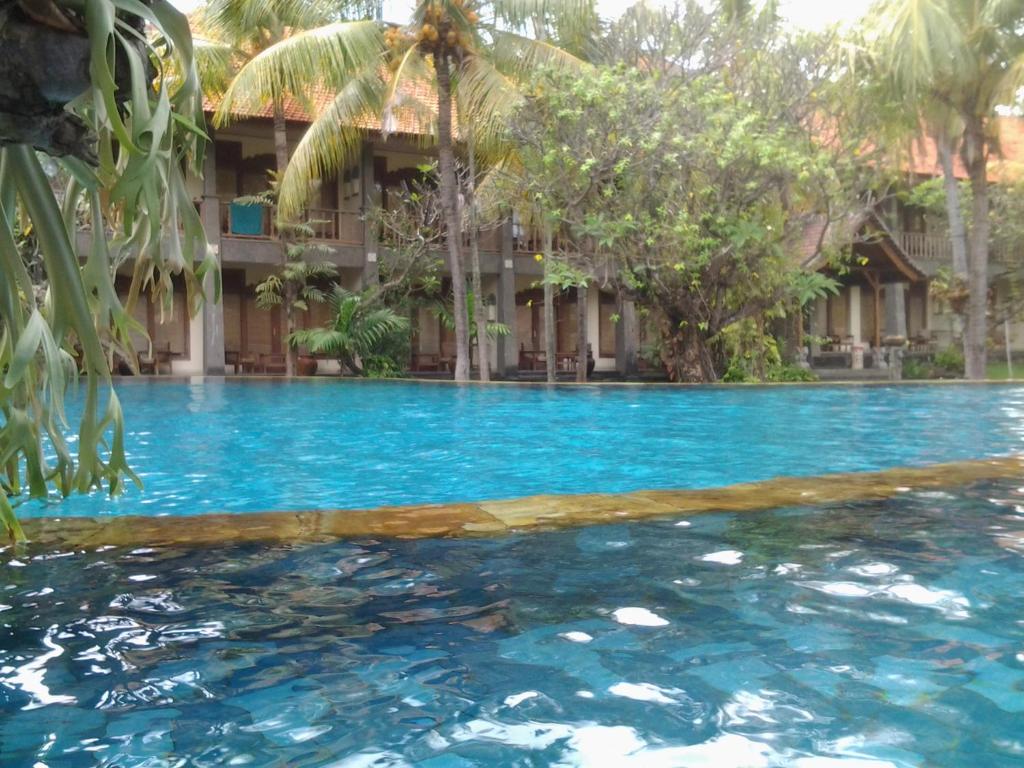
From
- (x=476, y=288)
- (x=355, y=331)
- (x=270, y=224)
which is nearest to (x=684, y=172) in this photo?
(x=476, y=288)

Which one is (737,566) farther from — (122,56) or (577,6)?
(577,6)

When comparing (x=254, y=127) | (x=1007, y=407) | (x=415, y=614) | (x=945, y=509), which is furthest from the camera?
(x=254, y=127)

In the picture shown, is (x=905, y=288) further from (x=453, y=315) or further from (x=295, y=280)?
(x=295, y=280)

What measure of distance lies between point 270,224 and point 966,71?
1390 centimetres

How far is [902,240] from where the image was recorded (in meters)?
25.1

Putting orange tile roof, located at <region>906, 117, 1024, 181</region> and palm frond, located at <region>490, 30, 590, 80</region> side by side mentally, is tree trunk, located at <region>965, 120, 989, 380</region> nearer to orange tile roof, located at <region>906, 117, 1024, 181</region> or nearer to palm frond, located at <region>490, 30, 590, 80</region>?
orange tile roof, located at <region>906, 117, 1024, 181</region>

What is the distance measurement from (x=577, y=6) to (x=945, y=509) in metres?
12.1

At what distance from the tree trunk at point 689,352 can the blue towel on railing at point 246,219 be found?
932 cm

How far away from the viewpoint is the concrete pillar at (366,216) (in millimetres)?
19266

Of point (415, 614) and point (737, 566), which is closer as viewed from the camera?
point (415, 614)

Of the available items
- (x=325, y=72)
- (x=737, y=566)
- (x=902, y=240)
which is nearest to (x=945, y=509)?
(x=737, y=566)

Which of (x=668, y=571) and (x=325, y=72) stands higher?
(x=325, y=72)

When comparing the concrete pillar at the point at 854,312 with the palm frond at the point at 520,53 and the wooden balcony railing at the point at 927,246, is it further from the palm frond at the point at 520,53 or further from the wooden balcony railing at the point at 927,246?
the palm frond at the point at 520,53

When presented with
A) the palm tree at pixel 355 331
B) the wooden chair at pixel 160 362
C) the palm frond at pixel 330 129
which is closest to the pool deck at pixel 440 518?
the palm frond at pixel 330 129
